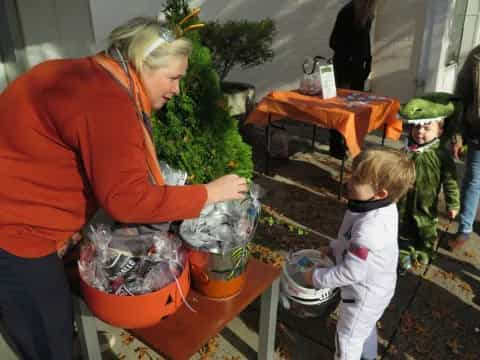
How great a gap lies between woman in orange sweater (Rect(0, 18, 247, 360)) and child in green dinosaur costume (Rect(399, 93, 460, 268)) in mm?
1832

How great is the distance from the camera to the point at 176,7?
7.49 feet

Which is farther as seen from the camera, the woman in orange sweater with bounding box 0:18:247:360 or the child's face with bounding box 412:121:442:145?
the child's face with bounding box 412:121:442:145

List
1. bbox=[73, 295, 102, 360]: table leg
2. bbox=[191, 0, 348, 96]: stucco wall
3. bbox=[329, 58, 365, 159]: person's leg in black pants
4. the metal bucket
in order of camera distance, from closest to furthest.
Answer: the metal bucket
bbox=[73, 295, 102, 360]: table leg
bbox=[329, 58, 365, 159]: person's leg in black pants
bbox=[191, 0, 348, 96]: stucco wall

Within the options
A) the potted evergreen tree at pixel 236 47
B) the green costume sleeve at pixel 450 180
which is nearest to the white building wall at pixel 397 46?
the potted evergreen tree at pixel 236 47

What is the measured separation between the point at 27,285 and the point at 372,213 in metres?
1.48

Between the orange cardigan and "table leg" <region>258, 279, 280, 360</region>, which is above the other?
the orange cardigan

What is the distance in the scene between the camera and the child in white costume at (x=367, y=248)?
6.49ft

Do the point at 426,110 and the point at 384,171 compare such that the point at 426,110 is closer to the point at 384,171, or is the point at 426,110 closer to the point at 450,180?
the point at 450,180

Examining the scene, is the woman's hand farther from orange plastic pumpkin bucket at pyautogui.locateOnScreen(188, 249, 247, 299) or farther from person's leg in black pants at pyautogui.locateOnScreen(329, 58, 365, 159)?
Answer: person's leg in black pants at pyautogui.locateOnScreen(329, 58, 365, 159)

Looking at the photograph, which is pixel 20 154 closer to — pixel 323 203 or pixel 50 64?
pixel 50 64

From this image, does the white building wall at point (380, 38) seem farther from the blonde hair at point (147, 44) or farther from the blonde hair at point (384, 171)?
the blonde hair at point (147, 44)

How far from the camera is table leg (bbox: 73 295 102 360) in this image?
1.72 m

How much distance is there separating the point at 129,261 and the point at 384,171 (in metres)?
1.22

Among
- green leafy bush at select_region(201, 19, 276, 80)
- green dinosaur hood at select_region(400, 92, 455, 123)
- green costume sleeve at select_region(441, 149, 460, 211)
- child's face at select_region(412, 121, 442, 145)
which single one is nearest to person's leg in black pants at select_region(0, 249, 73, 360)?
green dinosaur hood at select_region(400, 92, 455, 123)
